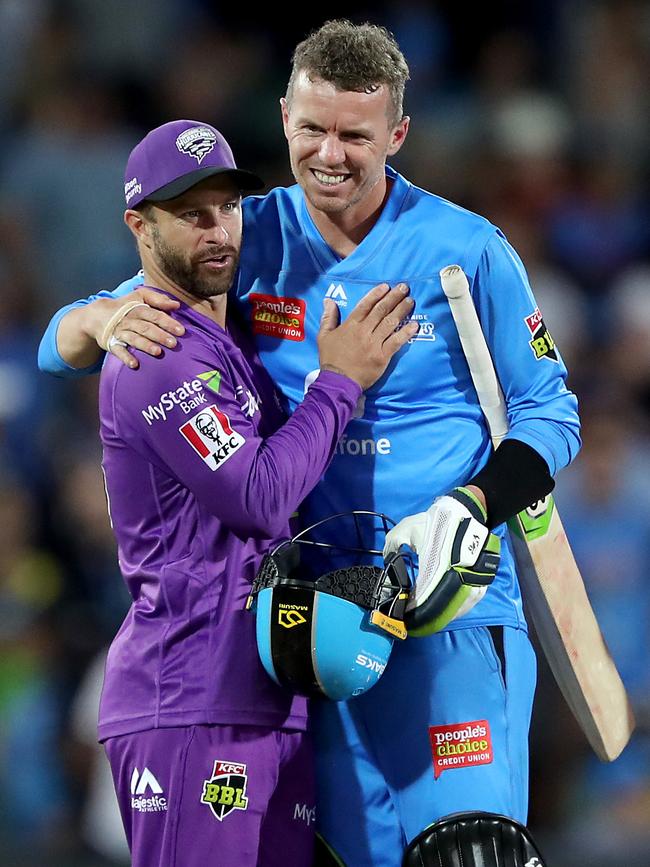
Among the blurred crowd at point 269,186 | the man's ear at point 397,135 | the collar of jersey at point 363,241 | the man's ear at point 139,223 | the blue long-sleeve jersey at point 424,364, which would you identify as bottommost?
the blurred crowd at point 269,186

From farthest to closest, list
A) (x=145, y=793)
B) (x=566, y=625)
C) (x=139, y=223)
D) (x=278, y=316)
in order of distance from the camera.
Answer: (x=566, y=625) → (x=278, y=316) → (x=139, y=223) → (x=145, y=793)

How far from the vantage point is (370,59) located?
324 centimetres

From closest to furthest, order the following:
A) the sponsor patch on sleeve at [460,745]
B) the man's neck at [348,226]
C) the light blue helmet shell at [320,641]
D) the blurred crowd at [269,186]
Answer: the light blue helmet shell at [320,641]
the sponsor patch on sleeve at [460,745]
the man's neck at [348,226]
the blurred crowd at [269,186]

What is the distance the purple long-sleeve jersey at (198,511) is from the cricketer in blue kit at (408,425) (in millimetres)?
160

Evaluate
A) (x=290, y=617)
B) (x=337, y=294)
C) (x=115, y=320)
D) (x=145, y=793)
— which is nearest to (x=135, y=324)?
(x=115, y=320)

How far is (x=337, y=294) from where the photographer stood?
11.1ft

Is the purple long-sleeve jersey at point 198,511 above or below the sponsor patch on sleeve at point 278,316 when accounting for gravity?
below

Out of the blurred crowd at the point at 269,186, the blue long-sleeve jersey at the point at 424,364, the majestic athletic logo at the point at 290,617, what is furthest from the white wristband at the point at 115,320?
the blurred crowd at the point at 269,186

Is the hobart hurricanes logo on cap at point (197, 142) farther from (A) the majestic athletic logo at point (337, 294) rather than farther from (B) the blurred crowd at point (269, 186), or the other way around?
(B) the blurred crowd at point (269, 186)

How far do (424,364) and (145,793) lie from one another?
1.18 meters

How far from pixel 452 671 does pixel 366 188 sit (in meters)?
1.16

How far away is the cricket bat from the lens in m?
3.49

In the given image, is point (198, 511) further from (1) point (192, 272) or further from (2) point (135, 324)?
(1) point (192, 272)

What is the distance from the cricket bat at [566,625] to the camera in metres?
3.49
